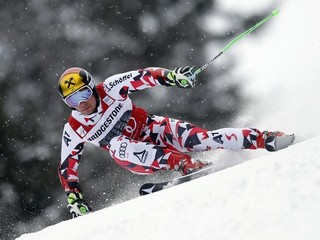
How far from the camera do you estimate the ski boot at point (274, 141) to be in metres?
5.17

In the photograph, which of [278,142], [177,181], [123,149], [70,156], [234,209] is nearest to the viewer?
[234,209]

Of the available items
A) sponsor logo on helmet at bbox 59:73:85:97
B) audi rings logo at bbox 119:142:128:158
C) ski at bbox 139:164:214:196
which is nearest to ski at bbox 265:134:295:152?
ski at bbox 139:164:214:196

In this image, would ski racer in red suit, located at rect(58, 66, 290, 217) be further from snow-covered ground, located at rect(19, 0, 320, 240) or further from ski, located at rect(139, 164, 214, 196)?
snow-covered ground, located at rect(19, 0, 320, 240)

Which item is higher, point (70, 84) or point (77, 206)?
point (70, 84)

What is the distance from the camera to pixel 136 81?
547cm

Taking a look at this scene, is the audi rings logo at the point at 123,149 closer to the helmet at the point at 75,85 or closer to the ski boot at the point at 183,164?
the ski boot at the point at 183,164

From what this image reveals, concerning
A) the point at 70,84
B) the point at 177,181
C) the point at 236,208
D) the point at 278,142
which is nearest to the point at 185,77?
the point at 177,181

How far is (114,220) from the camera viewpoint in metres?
3.17

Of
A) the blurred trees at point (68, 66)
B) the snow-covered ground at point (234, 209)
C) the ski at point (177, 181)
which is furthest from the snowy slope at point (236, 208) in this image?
the blurred trees at point (68, 66)

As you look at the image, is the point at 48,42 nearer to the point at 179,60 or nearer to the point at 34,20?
the point at 34,20

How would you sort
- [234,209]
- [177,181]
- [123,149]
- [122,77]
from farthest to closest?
[122,77]
[123,149]
[177,181]
[234,209]

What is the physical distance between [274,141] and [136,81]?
1.38m

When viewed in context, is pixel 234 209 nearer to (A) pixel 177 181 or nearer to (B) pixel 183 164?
(A) pixel 177 181

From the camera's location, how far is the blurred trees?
583 inches
